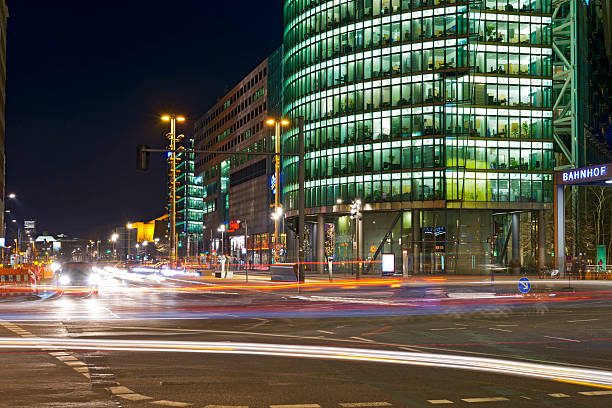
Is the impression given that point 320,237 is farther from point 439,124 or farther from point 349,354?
point 349,354

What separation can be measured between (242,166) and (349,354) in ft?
387

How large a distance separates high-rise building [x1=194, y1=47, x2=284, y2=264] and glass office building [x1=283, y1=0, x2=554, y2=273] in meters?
27.4

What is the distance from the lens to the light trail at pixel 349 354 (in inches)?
426

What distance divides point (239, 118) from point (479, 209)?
7169cm

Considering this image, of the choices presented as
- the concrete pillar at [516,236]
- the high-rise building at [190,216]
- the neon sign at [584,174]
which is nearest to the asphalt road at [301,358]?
the neon sign at [584,174]

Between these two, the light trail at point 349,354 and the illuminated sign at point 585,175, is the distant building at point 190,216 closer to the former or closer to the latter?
the illuminated sign at point 585,175

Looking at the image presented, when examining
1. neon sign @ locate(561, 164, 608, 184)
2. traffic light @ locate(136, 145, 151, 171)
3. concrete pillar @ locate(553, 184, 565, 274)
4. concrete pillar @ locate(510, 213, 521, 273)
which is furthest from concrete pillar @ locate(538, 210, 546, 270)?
traffic light @ locate(136, 145, 151, 171)

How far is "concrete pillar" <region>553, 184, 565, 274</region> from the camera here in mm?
56306

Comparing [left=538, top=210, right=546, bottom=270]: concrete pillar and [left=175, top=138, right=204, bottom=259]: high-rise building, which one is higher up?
[left=175, top=138, right=204, bottom=259]: high-rise building

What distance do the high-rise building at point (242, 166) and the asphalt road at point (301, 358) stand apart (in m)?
78.0

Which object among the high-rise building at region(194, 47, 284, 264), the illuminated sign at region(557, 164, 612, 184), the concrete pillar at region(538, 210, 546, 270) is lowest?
the concrete pillar at region(538, 210, 546, 270)

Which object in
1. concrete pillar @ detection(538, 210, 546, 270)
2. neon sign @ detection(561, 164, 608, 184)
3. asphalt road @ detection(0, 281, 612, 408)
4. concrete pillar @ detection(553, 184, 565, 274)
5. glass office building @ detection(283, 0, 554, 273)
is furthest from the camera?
concrete pillar @ detection(538, 210, 546, 270)

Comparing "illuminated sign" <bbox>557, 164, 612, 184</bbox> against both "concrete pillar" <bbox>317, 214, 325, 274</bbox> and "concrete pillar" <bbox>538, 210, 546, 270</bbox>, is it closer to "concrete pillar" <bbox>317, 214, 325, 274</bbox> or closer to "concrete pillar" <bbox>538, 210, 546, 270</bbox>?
"concrete pillar" <bbox>538, 210, 546, 270</bbox>

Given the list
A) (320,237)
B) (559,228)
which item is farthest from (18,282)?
(559,228)
